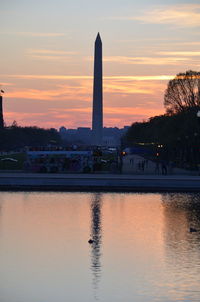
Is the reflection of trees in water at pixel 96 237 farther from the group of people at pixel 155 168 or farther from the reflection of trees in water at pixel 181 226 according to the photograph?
the group of people at pixel 155 168

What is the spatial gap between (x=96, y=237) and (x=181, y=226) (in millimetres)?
5142

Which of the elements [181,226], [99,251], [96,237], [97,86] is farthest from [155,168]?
[99,251]

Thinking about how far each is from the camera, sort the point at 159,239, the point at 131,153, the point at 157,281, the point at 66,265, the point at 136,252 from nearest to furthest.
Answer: the point at 157,281
the point at 66,265
the point at 136,252
the point at 159,239
the point at 131,153

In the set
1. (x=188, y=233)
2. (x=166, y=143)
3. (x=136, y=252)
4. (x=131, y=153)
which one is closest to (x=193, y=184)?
(x=188, y=233)

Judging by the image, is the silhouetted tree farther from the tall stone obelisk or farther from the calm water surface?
the calm water surface

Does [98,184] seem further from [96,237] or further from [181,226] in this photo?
[96,237]

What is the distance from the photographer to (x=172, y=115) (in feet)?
330

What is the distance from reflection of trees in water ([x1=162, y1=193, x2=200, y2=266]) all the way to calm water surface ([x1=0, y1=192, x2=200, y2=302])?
36 millimetres

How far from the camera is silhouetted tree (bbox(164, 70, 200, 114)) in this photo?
3821 inches

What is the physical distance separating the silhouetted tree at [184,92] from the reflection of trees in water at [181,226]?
4546 cm

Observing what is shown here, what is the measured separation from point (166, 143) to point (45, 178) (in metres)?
39.1

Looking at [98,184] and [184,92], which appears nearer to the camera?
[98,184]

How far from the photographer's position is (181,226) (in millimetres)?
37469

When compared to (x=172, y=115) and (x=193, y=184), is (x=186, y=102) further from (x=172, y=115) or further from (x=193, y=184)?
(x=193, y=184)
